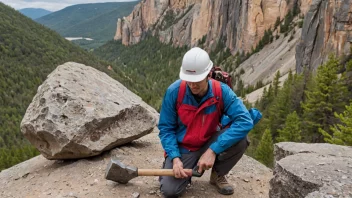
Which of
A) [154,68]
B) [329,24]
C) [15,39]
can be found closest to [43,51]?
[15,39]

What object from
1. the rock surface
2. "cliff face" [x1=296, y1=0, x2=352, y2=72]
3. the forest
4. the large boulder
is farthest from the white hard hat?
"cliff face" [x1=296, y1=0, x2=352, y2=72]

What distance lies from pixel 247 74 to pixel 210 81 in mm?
70230

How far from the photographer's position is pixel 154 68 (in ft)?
415

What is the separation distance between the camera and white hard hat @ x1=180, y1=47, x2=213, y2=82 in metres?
4.50

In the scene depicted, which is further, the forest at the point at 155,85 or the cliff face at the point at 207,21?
the cliff face at the point at 207,21

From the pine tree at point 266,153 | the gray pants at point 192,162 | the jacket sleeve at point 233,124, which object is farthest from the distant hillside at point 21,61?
the jacket sleeve at point 233,124

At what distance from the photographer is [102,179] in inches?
242

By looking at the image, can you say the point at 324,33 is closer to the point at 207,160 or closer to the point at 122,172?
the point at 207,160

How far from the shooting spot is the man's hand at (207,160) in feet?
15.6

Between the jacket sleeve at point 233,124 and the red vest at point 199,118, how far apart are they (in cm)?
12

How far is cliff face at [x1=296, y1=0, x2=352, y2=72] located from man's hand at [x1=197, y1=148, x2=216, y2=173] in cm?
3784

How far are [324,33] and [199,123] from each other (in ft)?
152

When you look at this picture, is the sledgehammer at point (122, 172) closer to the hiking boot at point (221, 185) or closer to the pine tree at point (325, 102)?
the hiking boot at point (221, 185)

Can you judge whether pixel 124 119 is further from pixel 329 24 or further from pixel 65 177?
pixel 329 24
